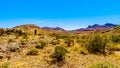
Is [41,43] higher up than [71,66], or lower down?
higher up

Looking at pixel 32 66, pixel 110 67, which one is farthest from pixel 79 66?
pixel 110 67

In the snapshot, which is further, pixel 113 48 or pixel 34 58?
pixel 113 48

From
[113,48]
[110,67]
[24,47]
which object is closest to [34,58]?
[24,47]

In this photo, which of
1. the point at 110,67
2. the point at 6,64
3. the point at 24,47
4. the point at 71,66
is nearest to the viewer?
the point at 110,67

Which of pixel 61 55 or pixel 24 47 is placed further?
pixel 24 47

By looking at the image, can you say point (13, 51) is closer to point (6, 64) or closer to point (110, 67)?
point (6, 64)

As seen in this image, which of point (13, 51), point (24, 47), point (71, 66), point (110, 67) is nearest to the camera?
point (110, 67)

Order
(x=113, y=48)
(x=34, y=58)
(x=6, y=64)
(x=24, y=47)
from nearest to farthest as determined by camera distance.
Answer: (x=6, y=64), (x=34, y=58), (x=24, y=47), (x=113, y=48)

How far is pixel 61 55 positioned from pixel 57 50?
657 millimetres

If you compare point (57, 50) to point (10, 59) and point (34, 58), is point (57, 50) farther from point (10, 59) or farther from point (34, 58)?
point (10, 59)

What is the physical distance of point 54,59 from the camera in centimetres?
2439

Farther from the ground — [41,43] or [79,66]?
[41,43]

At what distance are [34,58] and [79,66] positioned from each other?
15.5 feet

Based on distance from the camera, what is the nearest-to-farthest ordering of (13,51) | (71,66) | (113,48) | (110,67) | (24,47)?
(110,67) → (71,66) → (13,51) → (24,47) → (113,48)
